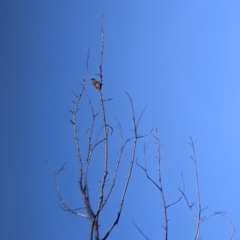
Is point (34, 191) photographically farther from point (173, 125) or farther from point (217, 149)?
point (217, 149)

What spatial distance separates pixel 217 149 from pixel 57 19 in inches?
29.3

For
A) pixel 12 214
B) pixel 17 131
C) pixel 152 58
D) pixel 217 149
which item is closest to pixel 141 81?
pixel 152 58

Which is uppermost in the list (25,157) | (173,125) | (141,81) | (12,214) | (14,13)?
(14,13)

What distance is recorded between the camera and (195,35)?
1563 millimetres

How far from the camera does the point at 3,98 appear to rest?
1410mm

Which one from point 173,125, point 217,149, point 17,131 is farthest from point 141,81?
point 17,131

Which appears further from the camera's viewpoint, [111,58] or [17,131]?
[111,58]

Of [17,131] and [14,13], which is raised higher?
[14,13]

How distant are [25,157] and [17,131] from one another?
0.09 metres

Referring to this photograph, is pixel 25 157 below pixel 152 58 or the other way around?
below

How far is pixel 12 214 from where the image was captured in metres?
1.37

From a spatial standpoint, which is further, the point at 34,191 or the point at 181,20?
the point at 181,20

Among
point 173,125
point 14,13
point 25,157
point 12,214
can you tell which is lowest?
point 12,214

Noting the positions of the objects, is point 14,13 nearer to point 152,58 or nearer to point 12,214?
point 152,58
